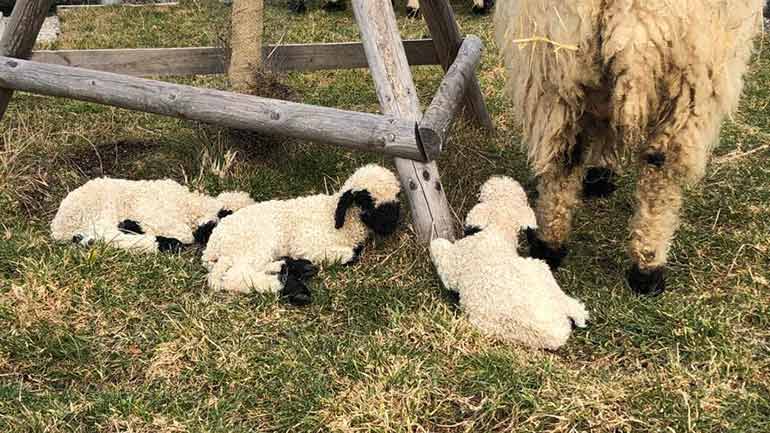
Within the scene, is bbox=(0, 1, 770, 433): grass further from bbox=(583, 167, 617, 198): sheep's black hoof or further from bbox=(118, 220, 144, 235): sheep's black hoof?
bbox=(118, 220, 144, 235): sheep's black hoof

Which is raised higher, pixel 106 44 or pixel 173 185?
pixel 173 185

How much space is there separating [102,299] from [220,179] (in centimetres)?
120

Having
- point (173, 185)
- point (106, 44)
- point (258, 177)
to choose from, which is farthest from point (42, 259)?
point (106, 44)

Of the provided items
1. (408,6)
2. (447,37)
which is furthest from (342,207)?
(408,6)

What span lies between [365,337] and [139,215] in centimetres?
145

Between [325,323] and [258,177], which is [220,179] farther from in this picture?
[325,323]

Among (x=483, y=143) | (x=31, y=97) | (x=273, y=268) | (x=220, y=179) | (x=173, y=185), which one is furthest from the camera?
(x=31, y=97)

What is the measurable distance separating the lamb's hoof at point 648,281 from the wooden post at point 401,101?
803 millimetres

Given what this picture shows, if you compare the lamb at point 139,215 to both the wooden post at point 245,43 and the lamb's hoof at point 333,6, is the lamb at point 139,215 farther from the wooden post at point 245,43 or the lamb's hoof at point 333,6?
the lamb's hoof at point 333,6

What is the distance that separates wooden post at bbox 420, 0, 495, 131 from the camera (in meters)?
4.19

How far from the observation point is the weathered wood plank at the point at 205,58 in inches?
178

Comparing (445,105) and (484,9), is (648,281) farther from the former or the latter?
(484,9)

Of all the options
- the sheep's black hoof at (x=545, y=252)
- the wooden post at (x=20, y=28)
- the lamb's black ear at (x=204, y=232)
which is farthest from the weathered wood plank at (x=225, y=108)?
the sheep's black hoof at (x=545, y=252)

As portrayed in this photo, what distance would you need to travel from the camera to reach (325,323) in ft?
9.25
